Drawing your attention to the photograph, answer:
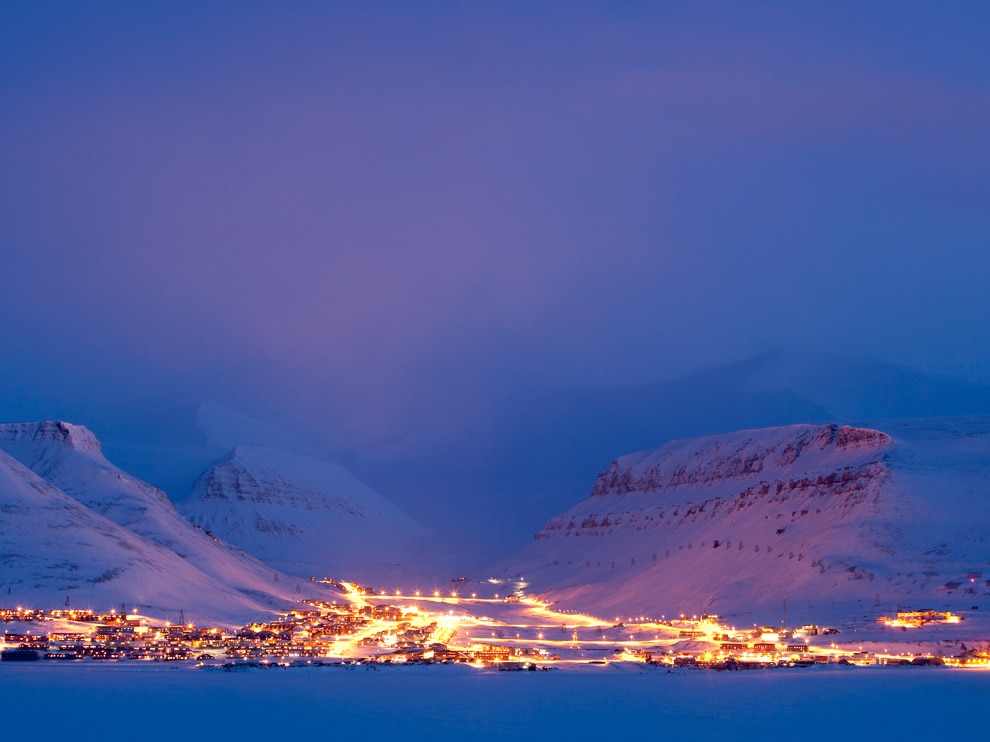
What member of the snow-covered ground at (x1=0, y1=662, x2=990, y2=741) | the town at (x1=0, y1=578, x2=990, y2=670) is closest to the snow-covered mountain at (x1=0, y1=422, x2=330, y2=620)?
the town at (x1=0, y1=578, x2=990, y2=670)

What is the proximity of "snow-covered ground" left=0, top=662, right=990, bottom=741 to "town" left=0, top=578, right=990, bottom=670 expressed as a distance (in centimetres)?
519

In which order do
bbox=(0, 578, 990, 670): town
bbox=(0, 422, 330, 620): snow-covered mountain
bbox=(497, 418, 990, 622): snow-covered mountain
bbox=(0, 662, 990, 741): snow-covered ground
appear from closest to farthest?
bbox=(0, 662, 990, 741): snow-covered ground → bbox=(0, 578, 990, 670): town → bbox=(497, 418, 990, 622): snow-covered mountain → bbox=(0, 422, 330, 620): snow-covered mountain

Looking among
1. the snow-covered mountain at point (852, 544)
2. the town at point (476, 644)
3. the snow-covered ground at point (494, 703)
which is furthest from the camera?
the snow-covered mountain at point (852, 544)

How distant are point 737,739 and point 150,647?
7011cm

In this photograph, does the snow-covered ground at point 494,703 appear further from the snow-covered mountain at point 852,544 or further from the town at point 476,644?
the snow-covered mountain at point 852,544

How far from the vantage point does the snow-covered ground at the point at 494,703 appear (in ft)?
292

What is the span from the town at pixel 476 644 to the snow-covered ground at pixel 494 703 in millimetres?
5193

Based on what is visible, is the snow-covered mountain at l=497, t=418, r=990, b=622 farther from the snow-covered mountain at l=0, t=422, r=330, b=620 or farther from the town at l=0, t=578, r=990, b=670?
the snow-covered mountain at l=0, t=422, r=330, b=620

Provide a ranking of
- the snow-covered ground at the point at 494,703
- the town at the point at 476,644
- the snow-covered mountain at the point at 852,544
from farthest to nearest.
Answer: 1. the snow-covered mountain at the point at 852,544
2. the town at the point at 476,644
3. the snow-covered ground at the point at 494,703

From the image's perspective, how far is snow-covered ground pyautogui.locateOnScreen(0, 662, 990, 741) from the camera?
8894cm

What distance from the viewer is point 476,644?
479ft

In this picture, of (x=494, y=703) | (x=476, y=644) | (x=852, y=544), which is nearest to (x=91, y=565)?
(x=476, y=644)

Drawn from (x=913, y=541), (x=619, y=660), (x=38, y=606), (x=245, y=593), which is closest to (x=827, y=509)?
(x=913, y=541)

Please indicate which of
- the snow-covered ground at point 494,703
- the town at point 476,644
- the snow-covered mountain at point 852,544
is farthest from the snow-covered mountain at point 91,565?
the snow-covered mountain at point 852,544
